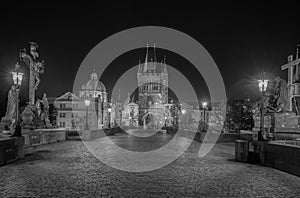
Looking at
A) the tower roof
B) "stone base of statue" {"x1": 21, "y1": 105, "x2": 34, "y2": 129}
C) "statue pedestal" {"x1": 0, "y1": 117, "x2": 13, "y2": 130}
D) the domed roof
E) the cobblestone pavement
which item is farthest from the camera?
the tower roof

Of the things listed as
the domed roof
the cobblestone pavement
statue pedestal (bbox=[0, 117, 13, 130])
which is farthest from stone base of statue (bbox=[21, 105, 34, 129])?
the domed roof

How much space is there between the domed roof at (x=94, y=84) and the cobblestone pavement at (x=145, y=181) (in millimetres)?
115403

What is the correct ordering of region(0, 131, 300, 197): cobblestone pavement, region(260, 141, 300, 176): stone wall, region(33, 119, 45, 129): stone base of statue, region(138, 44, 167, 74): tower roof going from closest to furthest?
region(0, 131, 300, 197): cobblestone pavement → region(260, 141, 300, 176): stone wall → region(33, 119, 45, 129): stone base of statue → region(138, 44, 167, 74): tower roof

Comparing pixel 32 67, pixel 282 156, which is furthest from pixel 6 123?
pixel 282 156

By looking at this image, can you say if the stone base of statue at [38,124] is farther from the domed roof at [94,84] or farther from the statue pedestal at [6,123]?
the domed roof at [94,84]

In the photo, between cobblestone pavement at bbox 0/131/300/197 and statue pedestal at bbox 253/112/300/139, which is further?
statue pedestal at bbox 253/112/300/139

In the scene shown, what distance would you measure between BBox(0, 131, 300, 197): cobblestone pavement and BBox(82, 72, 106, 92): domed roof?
115 m

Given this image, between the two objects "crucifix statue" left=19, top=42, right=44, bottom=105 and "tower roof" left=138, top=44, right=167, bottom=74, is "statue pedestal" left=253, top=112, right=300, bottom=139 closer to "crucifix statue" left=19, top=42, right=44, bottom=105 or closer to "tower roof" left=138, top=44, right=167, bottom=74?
"crucifix statue" left=19, top=42, right=44, bottom=105

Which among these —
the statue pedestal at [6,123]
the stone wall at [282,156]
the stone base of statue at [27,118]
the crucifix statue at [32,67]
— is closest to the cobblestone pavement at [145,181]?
the stone wall at [282,156]

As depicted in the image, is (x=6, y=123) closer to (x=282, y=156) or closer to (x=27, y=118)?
(x=27, y=118)

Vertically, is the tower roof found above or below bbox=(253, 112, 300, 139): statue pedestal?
above

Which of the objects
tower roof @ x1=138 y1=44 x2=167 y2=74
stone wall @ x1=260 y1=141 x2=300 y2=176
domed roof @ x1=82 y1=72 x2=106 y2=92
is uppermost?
tower roof @ x1=138 y1=44 x2=167 y2=74

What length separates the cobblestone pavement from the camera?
8.50 metres

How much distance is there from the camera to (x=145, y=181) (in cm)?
1006
